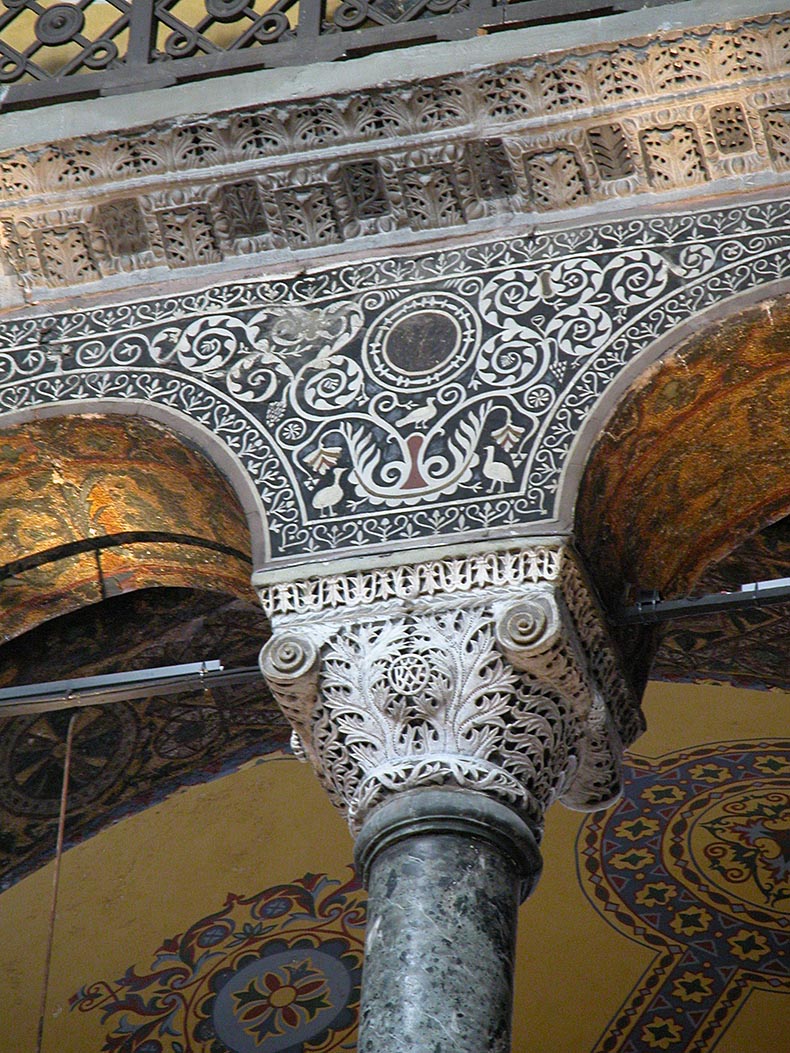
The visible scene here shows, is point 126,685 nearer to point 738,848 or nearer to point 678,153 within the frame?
point 678,153

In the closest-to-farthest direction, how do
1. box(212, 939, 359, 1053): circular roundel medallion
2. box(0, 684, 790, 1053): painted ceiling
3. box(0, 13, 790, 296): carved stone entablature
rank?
box(0, 13, 790, 296): carved stone entablature < box(0, 684, 790, 1053): painted ceiling < box(212, 939, 359, 1053): circular roundel medallion

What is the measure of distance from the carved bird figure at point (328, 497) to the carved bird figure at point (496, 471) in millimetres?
365

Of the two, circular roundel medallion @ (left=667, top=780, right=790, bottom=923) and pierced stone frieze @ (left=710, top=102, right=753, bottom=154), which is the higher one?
pierced stone frieze @ (left=710, top=102, right=753, bottom=154)

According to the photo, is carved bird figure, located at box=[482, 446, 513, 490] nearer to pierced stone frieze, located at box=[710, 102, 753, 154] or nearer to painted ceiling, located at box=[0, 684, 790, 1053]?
pierced stone frieze, located at box=[710, 102, 753, 154]

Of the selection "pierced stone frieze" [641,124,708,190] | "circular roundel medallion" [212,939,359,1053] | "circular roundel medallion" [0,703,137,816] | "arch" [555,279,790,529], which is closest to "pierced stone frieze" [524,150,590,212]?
"pierced stone frieze" [641,124,708,190]

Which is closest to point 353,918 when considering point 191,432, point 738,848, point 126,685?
point 738,848

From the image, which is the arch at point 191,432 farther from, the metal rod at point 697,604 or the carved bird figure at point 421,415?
the metal rod at point 697,604

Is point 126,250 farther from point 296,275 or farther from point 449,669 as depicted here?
point 449,669

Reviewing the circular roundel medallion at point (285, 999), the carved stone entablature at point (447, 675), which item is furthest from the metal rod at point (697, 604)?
the circular roundel medallion at point (285, 999)

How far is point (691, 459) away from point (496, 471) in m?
0.59

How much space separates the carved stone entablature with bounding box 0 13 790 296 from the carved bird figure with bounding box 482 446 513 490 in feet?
2.63

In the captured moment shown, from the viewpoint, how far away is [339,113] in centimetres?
537

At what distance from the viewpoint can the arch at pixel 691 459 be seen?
5027 millimetres

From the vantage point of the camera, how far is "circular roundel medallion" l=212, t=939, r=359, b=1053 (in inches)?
314
